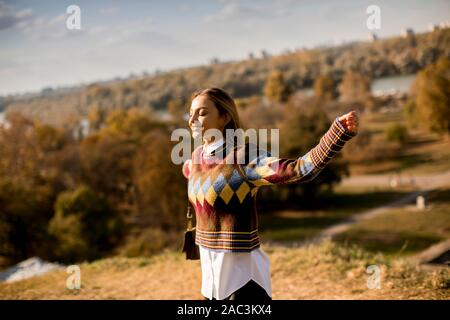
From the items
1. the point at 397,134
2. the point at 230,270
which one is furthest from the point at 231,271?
the point at 397,134

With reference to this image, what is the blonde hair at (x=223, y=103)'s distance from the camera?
3.05 meters

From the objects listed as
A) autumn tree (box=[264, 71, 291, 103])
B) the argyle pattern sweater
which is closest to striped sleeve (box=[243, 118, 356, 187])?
the argyle pattern sweater

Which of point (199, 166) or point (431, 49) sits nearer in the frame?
point (199, 166)

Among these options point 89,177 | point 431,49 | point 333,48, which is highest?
point 333,48

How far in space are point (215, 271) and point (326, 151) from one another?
109 cm

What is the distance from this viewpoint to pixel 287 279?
229 inches

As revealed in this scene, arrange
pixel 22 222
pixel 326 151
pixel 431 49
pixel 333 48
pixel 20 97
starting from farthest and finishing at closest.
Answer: pixel 333 48, pixel 20 97, pixel 431 49, pixel 22 222, pixel 326 151

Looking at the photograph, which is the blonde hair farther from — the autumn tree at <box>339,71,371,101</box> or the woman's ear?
the autumn tree at <box>339,71,371,101</box>

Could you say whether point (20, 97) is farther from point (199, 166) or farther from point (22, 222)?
point (199, 166)

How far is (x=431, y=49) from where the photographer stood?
1098 inches

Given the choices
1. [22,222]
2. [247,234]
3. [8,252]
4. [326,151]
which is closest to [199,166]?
[247,234]

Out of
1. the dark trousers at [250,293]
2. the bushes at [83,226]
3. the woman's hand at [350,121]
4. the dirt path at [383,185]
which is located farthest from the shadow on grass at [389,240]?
the woman's hand at [350,121]

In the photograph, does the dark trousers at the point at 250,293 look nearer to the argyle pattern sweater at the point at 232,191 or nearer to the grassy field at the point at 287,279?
the argyle pattern sweater at the point at 232,191

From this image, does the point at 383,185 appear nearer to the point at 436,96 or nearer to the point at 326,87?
the point at 436,96
